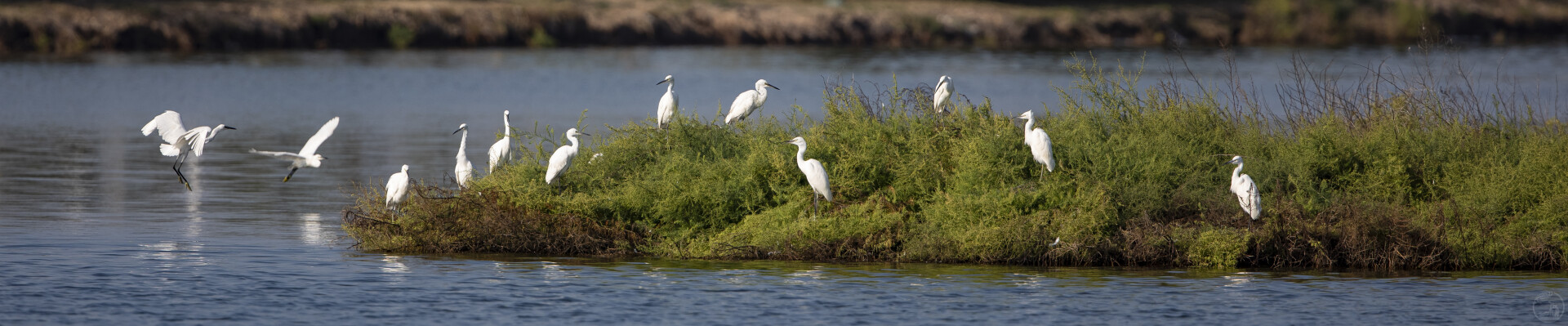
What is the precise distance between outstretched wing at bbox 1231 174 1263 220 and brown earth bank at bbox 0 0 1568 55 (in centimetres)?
4299

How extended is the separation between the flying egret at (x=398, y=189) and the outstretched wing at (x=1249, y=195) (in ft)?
21.7

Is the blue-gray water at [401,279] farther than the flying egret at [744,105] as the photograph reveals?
No

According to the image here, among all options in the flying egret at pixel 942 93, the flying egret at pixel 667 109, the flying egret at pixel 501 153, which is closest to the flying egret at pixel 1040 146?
the flying egret at pixel 942 93

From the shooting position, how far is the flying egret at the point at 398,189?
504 inches

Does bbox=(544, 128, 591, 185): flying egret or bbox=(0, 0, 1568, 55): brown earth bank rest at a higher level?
bbox=(0, 0, 1568, 55): brown earth bank

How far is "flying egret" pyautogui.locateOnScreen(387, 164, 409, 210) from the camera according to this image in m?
12.8

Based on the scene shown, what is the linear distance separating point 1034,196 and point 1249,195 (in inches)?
61.8

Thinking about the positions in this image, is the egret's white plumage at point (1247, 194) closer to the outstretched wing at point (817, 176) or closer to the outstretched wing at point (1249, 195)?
the outstretched wing at point (1249, 195)

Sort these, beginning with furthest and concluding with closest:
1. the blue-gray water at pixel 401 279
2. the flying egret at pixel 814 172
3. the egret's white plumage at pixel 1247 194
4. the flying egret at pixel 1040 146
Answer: the flying egret at pixel 814 172, the flying egret at pixel 1040 146, the egret's white plumage at pixel 1247 194, the blue-gray water at pixel 401 279

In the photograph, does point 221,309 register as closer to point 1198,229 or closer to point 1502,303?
point 1198,229

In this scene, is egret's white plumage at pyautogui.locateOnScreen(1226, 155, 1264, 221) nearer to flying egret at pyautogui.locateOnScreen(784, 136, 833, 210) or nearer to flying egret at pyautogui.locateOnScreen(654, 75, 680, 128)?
flying egret at pyautogui.locateOnScreen(784, 136, 833, 210)

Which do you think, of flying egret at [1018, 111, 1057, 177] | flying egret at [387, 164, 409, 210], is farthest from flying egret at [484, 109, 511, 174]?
flying egret at [1018, 111, 1057, 177]

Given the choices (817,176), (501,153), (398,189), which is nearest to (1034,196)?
(817,176)

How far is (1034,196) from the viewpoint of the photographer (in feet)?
38.4
